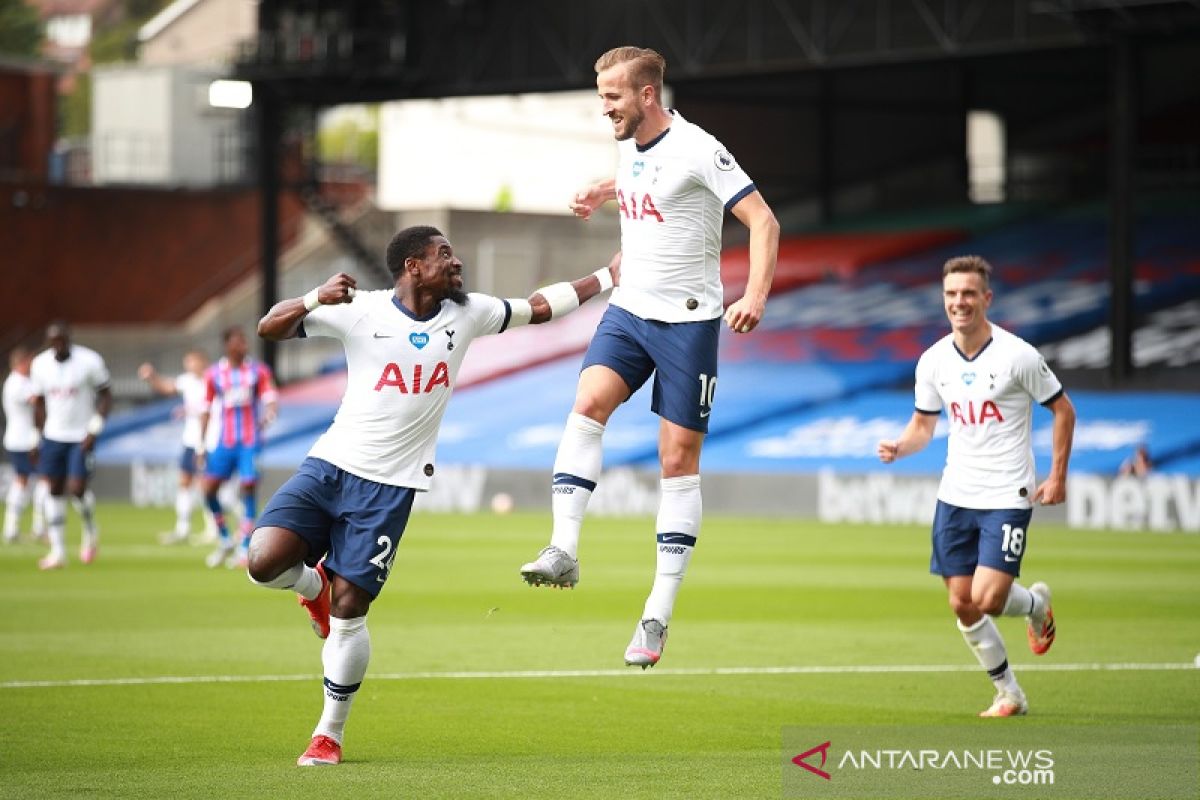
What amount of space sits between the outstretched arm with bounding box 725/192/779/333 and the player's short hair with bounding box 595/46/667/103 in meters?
0.67

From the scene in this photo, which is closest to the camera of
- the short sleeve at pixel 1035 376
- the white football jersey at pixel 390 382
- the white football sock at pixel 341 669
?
the white football sock at pixel 341 669

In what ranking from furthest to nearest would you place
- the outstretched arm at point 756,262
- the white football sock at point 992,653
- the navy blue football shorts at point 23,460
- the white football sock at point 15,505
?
the navy blue football shorts at point 23,460, the white football sock at point 15,505, the white football sock at point 992,653, the outstretched arm at point 756,262

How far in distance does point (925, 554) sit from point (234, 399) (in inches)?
325

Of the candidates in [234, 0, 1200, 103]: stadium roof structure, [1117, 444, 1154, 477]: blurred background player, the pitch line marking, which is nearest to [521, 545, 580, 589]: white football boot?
the pitch line marking

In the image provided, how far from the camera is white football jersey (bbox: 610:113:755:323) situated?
9523mm

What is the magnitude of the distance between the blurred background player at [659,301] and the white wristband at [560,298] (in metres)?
0.50

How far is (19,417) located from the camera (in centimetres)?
2688

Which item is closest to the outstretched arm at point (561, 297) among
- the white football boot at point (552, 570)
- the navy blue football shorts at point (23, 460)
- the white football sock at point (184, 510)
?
the white football boot at point (552, 570)

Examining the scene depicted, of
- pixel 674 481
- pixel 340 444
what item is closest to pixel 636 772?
pixel 674 481

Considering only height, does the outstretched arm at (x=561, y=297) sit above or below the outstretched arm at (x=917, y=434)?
above

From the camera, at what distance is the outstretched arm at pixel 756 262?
8891 millimetres

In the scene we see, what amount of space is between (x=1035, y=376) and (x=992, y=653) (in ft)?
5.29

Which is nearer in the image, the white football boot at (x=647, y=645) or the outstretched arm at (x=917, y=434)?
the white football boot at (x=647, y=645)

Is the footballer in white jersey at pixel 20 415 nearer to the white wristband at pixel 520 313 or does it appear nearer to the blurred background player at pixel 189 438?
the blurred background player at pixel 189 438
